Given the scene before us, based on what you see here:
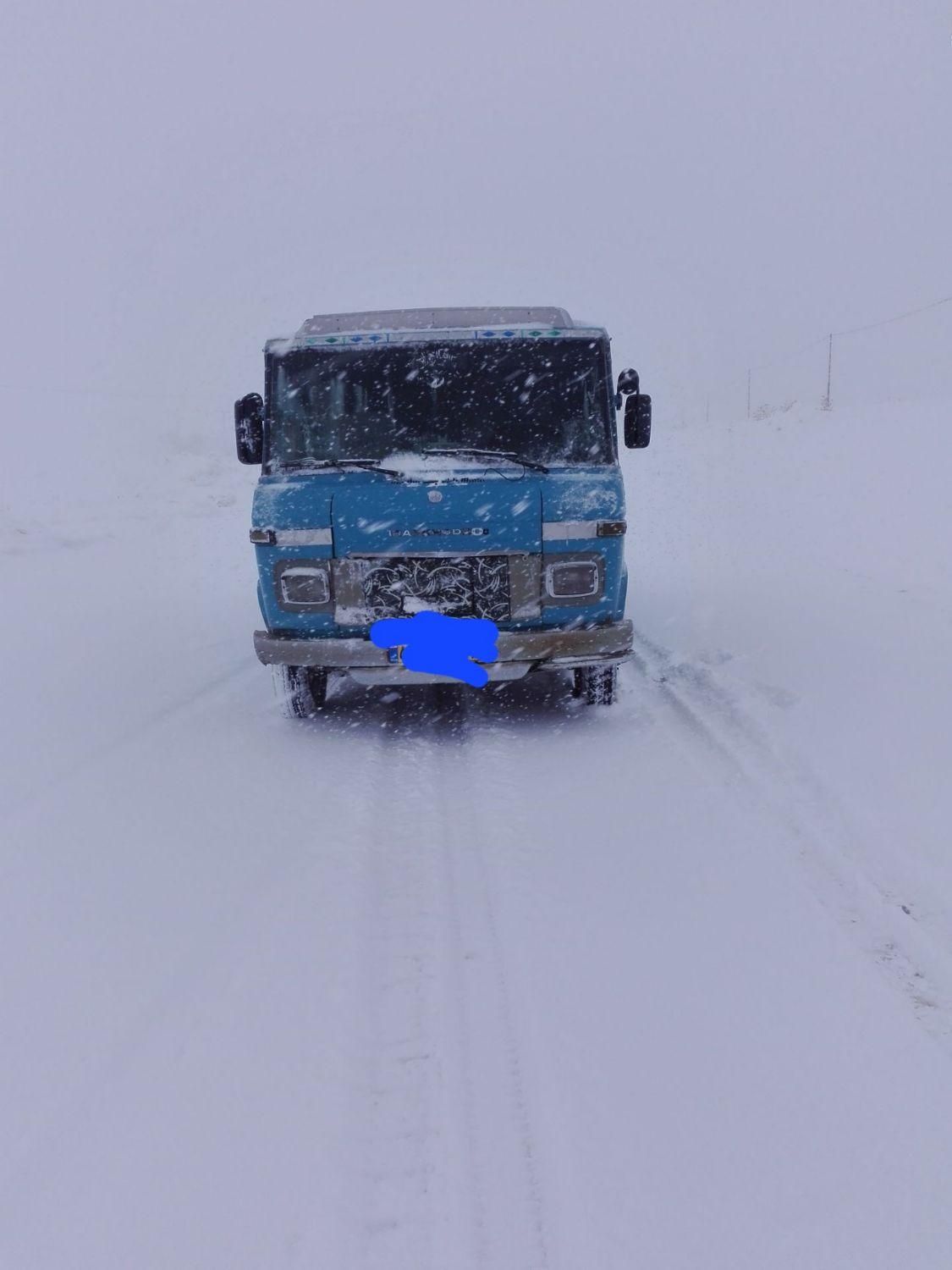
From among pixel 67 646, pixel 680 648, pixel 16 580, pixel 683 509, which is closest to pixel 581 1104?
pixel 680 648

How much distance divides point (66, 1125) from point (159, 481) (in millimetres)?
25299

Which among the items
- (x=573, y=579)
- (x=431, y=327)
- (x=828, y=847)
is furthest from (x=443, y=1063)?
(x=431, y=327)

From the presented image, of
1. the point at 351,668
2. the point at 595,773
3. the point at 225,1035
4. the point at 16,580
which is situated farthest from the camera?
the point at 16,580

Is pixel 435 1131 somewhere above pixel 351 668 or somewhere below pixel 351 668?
below

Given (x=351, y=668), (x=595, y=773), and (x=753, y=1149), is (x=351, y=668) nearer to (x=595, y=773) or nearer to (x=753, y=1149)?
(x=595, y=773)

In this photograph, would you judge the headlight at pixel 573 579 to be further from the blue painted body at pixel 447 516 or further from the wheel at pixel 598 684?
the wheel at pixel 598 684

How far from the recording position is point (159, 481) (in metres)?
25.5

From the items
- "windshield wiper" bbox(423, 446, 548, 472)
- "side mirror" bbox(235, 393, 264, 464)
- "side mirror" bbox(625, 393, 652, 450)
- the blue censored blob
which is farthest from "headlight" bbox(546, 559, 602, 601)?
"side mirror" bbox(235, 393, 264, 464)

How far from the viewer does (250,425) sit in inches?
226

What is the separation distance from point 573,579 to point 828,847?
212 centimetres

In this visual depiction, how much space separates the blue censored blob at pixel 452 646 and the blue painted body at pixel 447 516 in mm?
173

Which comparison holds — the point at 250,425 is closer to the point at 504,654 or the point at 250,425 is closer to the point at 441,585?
the point at 441,585

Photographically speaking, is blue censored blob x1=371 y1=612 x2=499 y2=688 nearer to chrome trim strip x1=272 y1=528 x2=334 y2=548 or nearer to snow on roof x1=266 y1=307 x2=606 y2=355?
chrome trim strip x1=272 y1=528 x2=334 y2=548

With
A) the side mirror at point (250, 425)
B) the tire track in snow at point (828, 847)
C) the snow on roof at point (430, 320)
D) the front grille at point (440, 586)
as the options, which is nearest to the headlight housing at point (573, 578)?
the front grille at point (440, 586)
